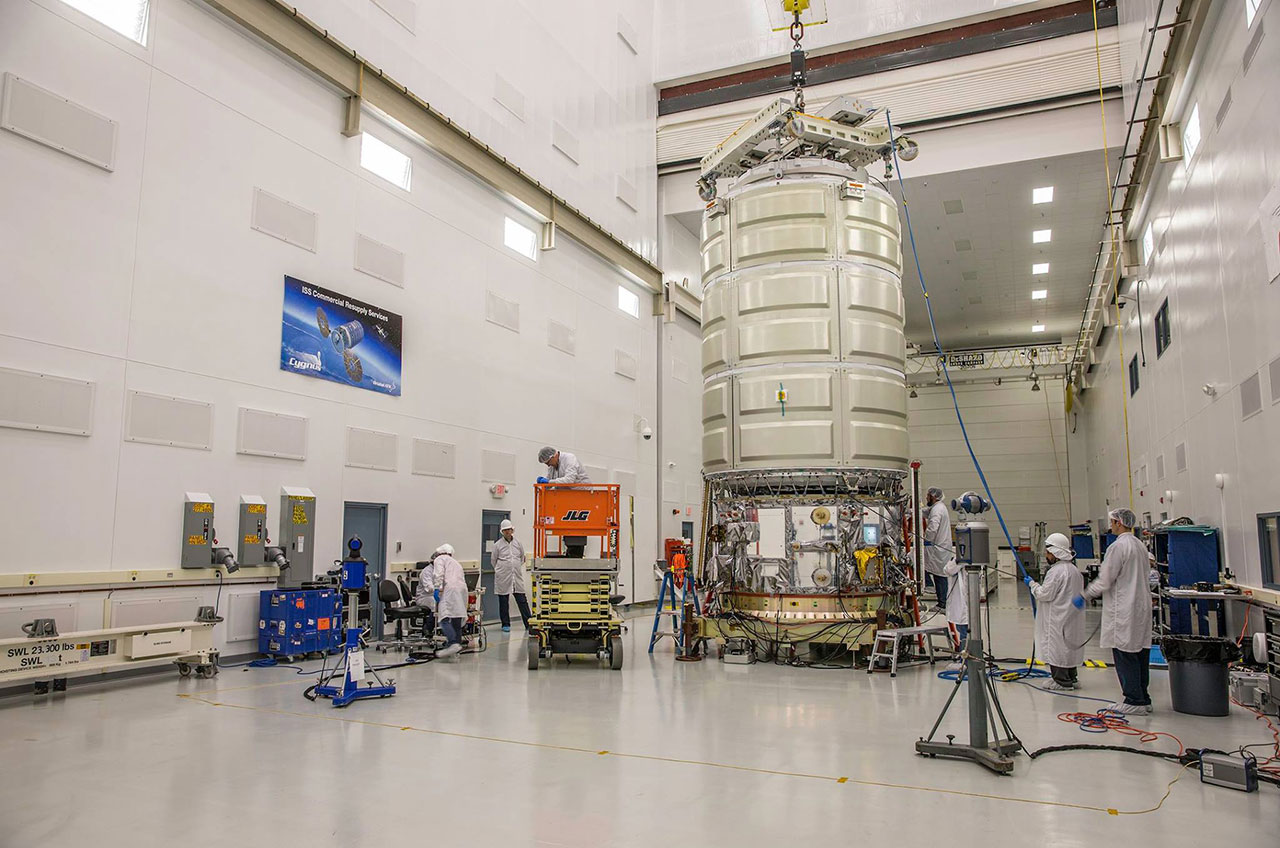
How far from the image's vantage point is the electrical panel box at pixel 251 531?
991cm

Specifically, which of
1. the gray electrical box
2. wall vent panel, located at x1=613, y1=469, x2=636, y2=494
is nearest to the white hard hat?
the gray electrical box

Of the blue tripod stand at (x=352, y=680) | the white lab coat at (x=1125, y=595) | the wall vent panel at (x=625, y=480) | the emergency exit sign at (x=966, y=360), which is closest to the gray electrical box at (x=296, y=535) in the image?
the blue tripod stand at (x=352, y=680)

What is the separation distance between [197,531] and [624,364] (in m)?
11.1

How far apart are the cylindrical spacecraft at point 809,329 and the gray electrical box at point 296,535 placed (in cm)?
519

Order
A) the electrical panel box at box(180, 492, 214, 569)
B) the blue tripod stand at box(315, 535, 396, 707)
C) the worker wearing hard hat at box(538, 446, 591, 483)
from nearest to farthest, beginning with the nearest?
the blue tripod stand at box(315, 535, 396, 707)
the electrical panel box at box(180, 492, 214, 569)
the worker wearing hard hat at box(538, 446, 591, 483)

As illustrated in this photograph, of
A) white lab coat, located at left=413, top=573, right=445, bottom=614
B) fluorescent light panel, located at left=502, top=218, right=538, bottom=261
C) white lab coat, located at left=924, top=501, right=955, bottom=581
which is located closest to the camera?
white lab coat, located at left=413, top=573, right=445, bottom=614

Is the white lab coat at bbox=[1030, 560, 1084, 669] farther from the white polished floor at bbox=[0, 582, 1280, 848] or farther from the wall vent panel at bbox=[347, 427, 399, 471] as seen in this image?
the wall vent panel at bbox=[347, 427, 399, 471]

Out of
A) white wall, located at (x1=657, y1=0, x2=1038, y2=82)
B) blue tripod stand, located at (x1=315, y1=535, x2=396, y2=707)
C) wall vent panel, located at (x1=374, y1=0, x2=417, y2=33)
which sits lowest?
blue tripod stand, located at (x1=315, y1=535, x2=396, y2=707)

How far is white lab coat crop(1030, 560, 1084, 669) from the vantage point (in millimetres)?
8219

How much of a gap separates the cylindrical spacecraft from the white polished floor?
304 centimetres

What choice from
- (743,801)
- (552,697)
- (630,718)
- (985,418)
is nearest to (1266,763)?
(743,801)

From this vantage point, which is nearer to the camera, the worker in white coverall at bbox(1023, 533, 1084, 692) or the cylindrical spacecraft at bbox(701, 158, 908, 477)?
the worker in white coverall at bbox(1023, 533, 1084, 692)

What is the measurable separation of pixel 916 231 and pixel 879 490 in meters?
14.6

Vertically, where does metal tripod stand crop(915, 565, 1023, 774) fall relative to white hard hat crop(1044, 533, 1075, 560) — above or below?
below
